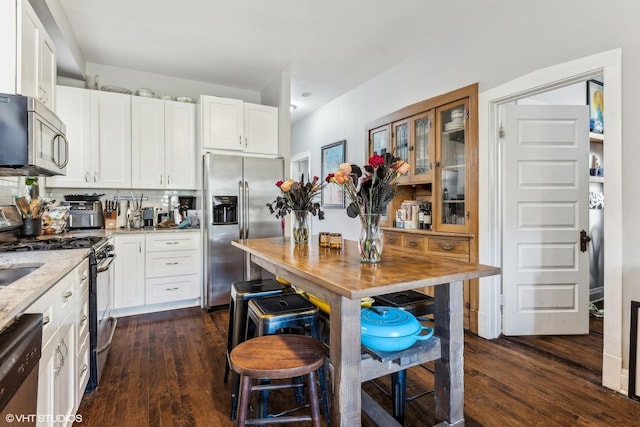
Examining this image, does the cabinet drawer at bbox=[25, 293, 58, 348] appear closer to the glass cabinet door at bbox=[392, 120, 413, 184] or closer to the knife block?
the knife block

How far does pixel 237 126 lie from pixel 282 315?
2.90 m

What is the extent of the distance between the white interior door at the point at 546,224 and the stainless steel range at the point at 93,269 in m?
3.08

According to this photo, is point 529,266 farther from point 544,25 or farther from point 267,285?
point 267,285

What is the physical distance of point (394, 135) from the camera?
3764 mm

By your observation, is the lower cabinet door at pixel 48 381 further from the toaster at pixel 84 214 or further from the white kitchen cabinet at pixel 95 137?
the white kitchen cabinet at pixel 95 137

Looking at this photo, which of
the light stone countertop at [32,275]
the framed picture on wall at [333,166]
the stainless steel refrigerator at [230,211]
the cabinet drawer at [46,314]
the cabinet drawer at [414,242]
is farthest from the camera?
the framed picture on wall at [333,166]

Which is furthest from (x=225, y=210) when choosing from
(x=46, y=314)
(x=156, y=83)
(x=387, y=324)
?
(x=387, y=324)

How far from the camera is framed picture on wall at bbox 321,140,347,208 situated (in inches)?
191

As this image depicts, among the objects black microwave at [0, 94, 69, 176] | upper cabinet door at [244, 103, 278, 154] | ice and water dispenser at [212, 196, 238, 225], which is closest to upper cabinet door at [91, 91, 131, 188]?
ice and water dispenser at [212, 196, 238, 225]

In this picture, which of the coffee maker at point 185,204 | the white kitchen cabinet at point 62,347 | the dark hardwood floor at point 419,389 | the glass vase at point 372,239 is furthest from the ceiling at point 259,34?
the dark hardwood floor at point 419,389

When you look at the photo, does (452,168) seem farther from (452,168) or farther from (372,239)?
(372,239)

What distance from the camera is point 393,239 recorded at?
143 inches

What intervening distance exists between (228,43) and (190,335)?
9.22 ft

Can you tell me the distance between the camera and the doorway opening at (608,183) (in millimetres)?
1993
